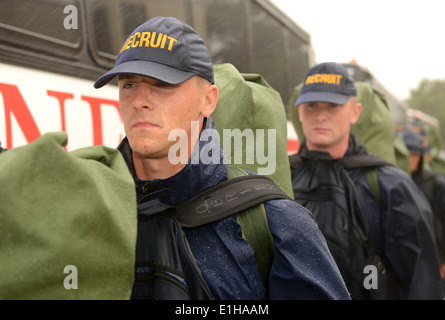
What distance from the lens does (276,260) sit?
161cm

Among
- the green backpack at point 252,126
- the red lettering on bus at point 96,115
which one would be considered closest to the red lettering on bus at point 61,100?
the red lettering on bus at point 96,115

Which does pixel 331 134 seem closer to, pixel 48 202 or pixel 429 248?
pixel 429 248

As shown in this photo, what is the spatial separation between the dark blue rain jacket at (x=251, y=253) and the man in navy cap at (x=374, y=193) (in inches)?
63.2

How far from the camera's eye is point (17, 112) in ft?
7.40

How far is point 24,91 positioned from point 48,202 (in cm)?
137

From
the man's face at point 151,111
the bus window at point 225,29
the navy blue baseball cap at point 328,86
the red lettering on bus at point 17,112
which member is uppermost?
the bus window at point 225,29

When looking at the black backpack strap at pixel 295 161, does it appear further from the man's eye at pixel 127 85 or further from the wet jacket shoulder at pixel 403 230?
the man's eye at pixel 127 85

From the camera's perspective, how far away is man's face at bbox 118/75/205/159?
159cm

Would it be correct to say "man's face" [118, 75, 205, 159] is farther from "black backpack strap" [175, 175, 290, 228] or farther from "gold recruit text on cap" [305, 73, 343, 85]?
"gold recruit text on cap" [305, 73, 343, 85]

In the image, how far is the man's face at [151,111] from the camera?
1.59 m

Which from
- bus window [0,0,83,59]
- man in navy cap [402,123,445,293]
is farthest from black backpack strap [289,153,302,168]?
man in navy cap [402,123,445,293]

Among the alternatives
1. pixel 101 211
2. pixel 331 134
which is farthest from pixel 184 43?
pixel 331 134

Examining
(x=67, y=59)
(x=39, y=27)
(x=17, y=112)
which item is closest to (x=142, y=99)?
(x=17, y=112)

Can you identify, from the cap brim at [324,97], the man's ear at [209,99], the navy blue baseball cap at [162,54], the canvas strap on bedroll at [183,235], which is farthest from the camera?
the cap brim at [324,97]
